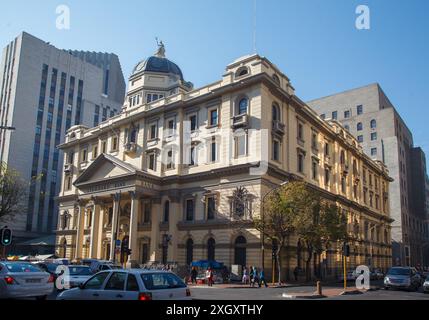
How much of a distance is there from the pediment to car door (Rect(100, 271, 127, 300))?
33134 millimetres

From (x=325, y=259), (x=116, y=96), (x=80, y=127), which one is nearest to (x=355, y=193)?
(x=325, y=259)

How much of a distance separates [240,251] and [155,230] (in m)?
10.4

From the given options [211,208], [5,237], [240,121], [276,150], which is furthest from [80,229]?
[5,237]

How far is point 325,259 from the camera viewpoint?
47688 mm

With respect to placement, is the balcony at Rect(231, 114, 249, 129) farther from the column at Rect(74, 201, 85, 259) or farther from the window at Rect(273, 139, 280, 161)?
the column at Rect(74, 201, 85, 259)

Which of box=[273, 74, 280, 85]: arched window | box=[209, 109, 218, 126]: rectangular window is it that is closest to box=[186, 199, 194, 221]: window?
box=[209, 109, 218, 126]: rectangular window

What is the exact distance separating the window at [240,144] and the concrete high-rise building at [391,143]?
5265 cm

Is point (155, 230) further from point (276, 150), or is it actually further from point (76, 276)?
point (76, 276)

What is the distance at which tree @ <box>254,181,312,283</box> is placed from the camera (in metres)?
33.2

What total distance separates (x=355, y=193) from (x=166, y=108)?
31.3m

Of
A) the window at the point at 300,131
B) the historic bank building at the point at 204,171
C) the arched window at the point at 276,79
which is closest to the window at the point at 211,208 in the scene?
the historic bank building at the point at 204,171

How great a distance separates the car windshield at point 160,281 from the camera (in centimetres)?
977

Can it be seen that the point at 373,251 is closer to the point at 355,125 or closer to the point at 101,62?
the point at 355,125

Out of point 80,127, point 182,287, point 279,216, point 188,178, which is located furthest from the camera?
point 80,127
